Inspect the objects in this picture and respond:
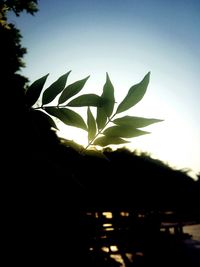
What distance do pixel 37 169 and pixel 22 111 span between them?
0.14 m

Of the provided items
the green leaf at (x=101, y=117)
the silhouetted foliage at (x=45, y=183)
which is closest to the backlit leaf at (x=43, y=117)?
the silhouetted foliage at (x=45, y=183)

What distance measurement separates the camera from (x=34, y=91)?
0.63 meters

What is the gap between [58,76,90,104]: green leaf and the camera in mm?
628

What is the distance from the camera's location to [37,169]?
0.59 meters

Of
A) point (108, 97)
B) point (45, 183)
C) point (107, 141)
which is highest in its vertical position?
point (108, 97)

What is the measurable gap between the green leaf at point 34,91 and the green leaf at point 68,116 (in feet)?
0.13

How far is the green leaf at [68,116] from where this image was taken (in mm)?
639

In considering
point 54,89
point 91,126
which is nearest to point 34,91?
point 54,89

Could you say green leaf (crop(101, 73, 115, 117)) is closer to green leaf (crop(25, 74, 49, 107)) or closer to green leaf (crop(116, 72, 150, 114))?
green leaf (crop(116, 72, 150, 114))

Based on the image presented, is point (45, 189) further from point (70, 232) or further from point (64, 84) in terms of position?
point (64, 84)

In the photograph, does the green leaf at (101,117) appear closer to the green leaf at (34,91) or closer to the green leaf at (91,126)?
the green leaf at (91,126)

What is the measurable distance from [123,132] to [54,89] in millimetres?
206

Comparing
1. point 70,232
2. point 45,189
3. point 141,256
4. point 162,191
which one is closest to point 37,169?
point 45,189

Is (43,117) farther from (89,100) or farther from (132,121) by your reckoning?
(132,121)
